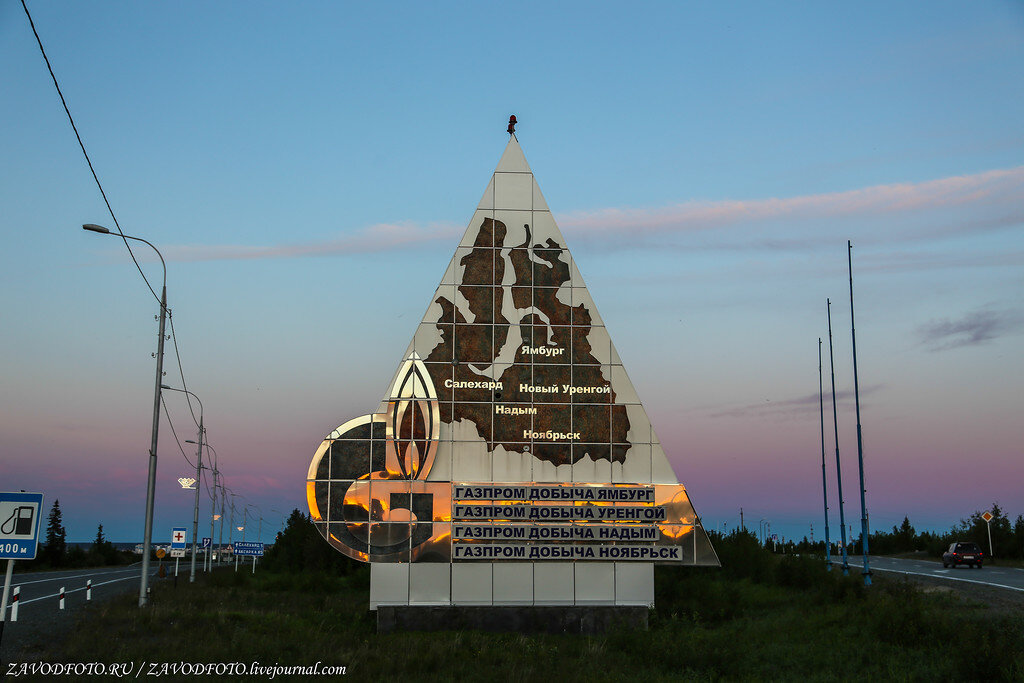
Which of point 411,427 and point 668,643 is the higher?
point 411,427

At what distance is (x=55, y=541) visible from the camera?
120 metres

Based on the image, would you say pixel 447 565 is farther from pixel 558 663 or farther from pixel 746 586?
pixel 746 586

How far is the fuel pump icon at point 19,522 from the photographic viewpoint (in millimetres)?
17250

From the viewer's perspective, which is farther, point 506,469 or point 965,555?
point 965,555


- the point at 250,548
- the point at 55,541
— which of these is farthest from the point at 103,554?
the point at 250,548

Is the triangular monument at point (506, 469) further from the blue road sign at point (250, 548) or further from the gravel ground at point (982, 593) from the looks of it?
the blue road sign at point (250, 548)

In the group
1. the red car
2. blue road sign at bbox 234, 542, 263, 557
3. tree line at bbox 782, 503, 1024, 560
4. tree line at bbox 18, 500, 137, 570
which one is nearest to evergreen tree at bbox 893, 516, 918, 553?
tree line at bbox 782, 503, 1024, 560

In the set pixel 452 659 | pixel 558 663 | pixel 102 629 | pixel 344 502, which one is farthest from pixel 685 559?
pixel 102 629

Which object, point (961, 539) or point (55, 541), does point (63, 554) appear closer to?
point (55, 541)

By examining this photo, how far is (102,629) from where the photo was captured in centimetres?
2831

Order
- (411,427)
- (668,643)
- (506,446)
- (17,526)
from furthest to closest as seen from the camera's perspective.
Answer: (506,446), (411,427), (668,643), (17,526)

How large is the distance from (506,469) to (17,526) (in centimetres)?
1491

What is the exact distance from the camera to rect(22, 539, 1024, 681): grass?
23078 mm

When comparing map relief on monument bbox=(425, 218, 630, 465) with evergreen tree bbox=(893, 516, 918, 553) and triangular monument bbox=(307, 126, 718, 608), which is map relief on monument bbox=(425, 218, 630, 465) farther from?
evergreen tree bbox=(893, 516, 918, 553)
